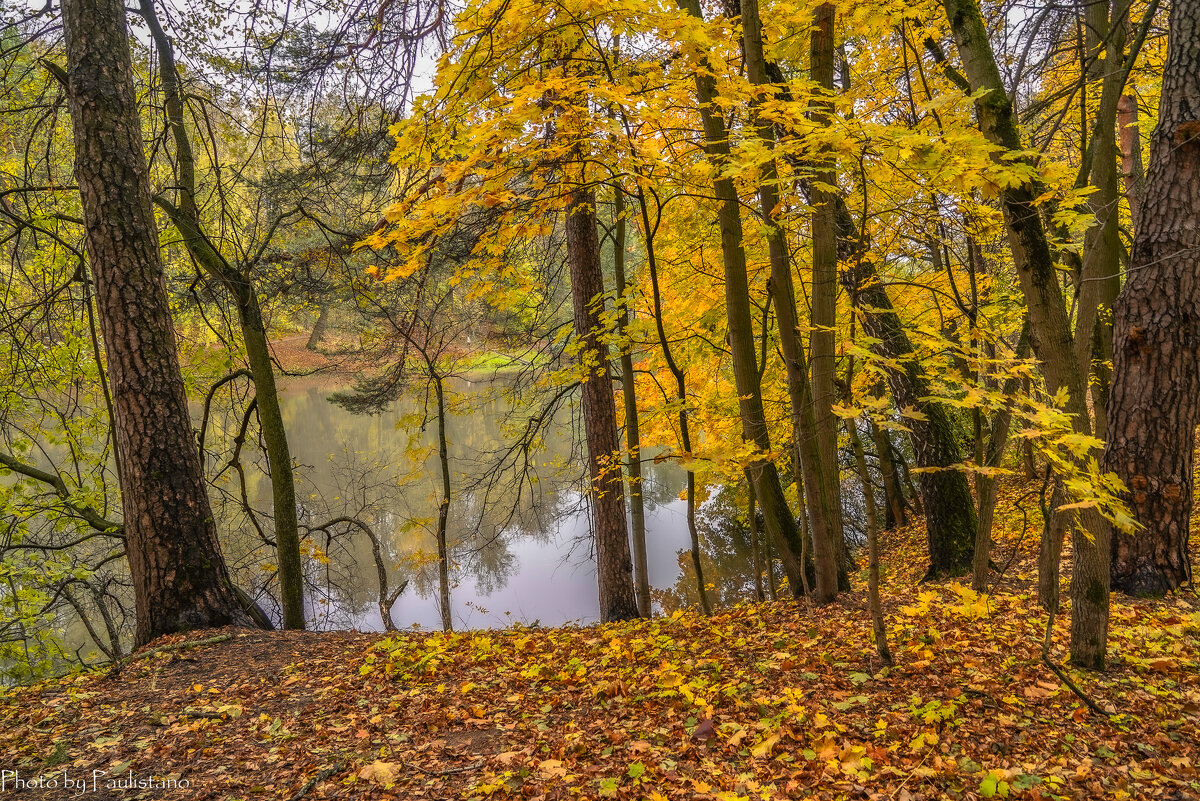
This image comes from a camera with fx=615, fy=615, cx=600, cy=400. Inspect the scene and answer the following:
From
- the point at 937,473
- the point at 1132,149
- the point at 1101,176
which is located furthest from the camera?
the point at 1132,149

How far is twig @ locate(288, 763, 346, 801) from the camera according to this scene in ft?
7.92

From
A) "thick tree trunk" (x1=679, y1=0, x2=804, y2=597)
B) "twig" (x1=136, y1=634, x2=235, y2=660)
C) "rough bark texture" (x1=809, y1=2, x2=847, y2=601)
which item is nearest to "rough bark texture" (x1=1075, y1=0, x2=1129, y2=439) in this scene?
"rough bark texture" (x1=809, y1=2, x2=847, y2=601)

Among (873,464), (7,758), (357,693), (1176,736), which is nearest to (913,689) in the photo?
(1176,736)

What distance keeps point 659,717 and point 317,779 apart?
4.94 feet

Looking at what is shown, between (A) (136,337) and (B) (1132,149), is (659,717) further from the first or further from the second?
(B) (1132,149)

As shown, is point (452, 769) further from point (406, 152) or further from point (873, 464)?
point (873, 464)

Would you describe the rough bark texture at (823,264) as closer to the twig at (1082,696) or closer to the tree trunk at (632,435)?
the twig at (1082,696)

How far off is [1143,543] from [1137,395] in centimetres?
106

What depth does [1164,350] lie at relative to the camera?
394 centimetres

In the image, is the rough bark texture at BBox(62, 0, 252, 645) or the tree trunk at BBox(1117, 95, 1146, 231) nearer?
the rough bark texture at BBox(62, 0, 252, 645)

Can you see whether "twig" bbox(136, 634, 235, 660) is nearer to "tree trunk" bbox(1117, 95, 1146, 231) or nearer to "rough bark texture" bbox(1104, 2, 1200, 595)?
"rough bark texture" bbox(1104, 2, 1200, 595)

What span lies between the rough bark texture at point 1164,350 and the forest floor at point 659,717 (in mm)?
414

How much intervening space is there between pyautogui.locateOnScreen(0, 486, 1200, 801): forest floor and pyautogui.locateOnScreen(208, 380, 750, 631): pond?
5024mm

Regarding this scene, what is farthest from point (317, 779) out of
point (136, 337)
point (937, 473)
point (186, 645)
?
point (937, 473)
